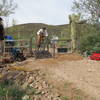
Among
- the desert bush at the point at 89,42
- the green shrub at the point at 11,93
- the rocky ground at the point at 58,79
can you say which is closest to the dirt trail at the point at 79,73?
the rocky ground at the point at 58,79

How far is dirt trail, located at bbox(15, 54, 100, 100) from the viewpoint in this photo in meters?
7.38

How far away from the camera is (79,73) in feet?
27.4

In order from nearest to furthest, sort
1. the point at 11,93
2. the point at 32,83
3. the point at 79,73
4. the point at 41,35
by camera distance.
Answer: the point at 11,93, the point at 32,83, the point at 79,73, the point at 41,35

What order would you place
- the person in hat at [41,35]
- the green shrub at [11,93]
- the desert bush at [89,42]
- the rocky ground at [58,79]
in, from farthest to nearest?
the desert bush at [89,42], the person in hat at [41,35], the green shrub at [11,93], the rocky ground at [58,79]

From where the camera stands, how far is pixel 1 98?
7.20 m

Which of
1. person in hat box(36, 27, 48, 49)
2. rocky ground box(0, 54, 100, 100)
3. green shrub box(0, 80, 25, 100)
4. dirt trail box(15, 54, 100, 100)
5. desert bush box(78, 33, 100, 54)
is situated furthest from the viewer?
desert bush box(78, 33, 100, 54)

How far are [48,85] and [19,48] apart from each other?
20.3 ft

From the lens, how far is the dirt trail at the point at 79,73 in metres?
7.38

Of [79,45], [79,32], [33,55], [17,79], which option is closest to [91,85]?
[17,79]

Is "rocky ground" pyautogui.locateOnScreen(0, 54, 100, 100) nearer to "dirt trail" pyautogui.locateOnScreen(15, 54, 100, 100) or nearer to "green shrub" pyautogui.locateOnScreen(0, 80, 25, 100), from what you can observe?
"dirt trail" pyautogui.locateOnScreen(15, 54, 100, 100)

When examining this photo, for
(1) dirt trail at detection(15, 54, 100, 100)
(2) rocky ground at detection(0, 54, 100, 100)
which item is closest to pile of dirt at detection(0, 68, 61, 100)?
(2) rocky ground at detection(0, 54, 100, 100)

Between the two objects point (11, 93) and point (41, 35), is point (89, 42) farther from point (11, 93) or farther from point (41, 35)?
point (11, 93)

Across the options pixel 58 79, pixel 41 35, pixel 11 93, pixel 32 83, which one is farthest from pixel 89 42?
pixel 11 93

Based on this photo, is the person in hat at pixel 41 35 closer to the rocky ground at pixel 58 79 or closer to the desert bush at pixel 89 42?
the desert bush at pixel 89 42
